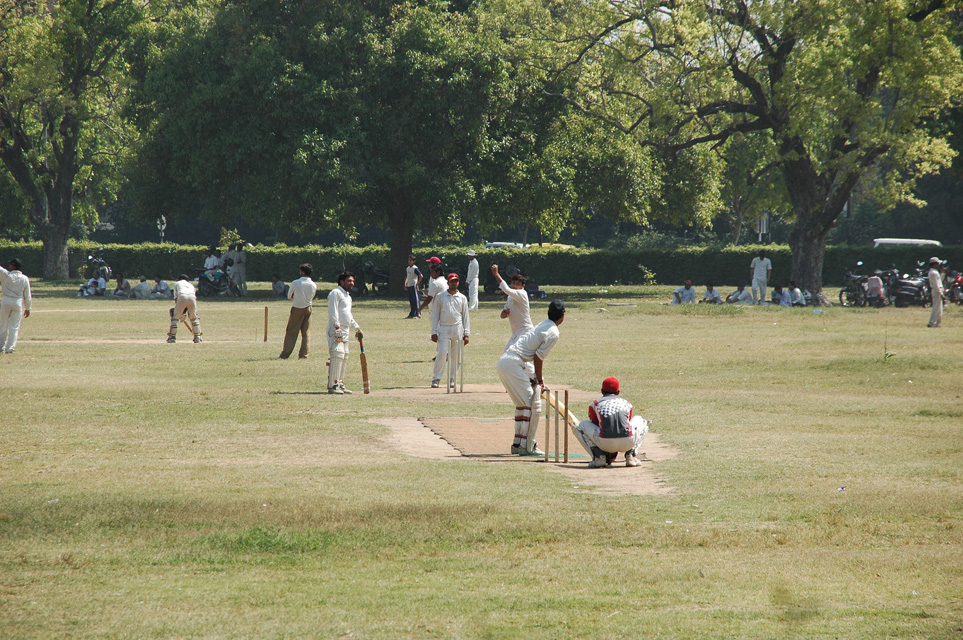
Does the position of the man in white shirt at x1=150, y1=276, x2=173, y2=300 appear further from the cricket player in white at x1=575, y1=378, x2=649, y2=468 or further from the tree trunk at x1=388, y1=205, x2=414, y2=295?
the cricket player in white at x1=575, y1=378, x2=649, y2=468

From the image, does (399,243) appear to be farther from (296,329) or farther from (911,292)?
(296,329)

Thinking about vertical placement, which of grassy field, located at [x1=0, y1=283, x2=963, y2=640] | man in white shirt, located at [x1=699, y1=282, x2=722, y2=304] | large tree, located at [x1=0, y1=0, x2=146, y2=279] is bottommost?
grassy field, located at [x1=0, y1=283, x2=963, y2=640]

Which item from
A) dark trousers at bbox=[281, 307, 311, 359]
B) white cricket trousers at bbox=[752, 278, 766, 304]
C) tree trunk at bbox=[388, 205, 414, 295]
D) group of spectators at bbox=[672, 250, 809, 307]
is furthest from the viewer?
tree trunk at bbox=[388, 205, 414, 295]

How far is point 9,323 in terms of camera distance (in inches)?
850

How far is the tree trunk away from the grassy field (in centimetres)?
2645

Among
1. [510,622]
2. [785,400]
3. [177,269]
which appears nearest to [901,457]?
[785,400]

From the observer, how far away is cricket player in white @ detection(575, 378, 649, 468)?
11.2m

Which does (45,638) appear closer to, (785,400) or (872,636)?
(872,636)

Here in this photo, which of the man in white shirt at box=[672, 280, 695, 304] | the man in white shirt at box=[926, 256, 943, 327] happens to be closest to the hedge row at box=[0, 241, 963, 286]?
the man in white shirt at box=[672, 280, 695, 304]

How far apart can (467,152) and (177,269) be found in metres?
24.9

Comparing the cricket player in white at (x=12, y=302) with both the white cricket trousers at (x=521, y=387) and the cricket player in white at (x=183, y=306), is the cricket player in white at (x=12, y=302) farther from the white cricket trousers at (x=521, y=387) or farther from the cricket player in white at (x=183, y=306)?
the white cricket trousers at (x=521, y=387)

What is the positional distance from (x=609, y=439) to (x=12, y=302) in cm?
1469

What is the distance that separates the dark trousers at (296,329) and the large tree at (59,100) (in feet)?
101

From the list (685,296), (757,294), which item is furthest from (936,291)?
(757,294)
